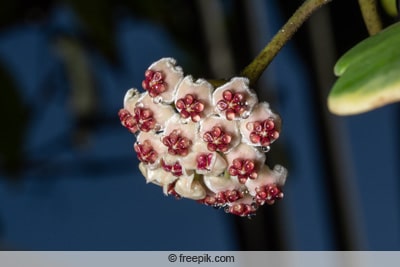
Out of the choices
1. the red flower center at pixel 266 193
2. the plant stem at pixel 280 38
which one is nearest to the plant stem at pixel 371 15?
the plant stem at pixel 280 38

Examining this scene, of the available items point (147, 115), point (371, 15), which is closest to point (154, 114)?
point (147, 115)

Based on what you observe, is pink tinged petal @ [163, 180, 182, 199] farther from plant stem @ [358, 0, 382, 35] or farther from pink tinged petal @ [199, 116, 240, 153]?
plant stem @ [358, 0, 382, 35]

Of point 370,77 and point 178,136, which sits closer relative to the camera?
point 370,77

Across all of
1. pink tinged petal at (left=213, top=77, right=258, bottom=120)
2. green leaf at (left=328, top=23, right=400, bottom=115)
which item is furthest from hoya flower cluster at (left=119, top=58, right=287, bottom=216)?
green leaf at (left=328, top=23, right=400, bottom=115)

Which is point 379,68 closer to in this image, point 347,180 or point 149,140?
point 149,140

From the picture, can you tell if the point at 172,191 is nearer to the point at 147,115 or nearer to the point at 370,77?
the point at 147,115

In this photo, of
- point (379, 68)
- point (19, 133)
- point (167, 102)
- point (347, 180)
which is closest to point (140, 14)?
point (19, 133)
